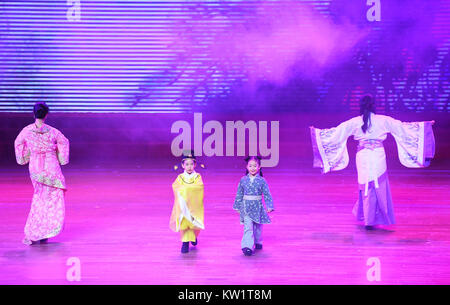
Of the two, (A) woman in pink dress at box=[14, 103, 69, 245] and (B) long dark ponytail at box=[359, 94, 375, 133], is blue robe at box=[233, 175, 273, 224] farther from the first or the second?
(A) woman in pink dress at box=[14, 103, 69, 245]

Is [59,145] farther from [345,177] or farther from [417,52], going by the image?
[417,52]

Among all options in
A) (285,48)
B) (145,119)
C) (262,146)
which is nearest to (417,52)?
(285,48)

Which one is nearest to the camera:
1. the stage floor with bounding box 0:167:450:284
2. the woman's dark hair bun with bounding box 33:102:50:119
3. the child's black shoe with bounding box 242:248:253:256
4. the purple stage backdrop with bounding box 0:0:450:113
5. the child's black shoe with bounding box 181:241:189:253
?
the stage floor with bounding box 0:167:450:284

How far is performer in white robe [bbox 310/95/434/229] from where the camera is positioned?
4.41 metres

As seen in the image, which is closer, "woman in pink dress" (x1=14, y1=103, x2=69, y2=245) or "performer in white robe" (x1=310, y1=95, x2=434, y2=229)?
"woman in pink dress" (x1=14, y1=103, x2=69, y2=245)

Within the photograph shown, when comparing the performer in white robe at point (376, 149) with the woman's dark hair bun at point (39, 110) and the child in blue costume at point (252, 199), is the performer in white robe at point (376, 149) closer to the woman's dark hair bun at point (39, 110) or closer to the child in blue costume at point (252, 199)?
the child in blue costume at point (252, 199)

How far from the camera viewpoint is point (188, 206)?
12.1 ft

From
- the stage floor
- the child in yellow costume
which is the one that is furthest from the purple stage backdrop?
the child in yellow costume

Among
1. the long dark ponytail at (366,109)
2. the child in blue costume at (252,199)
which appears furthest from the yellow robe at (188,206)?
the long dark ponytail at (366,109)

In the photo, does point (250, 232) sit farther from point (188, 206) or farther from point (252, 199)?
point (188, 206)

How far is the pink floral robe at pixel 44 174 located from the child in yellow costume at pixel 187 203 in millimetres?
905

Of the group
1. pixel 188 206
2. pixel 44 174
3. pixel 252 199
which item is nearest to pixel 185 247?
pixel 188 206

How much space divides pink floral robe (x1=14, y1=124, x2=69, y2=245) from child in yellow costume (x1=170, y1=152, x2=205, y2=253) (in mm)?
905

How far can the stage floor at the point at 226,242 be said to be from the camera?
10.5 ft
